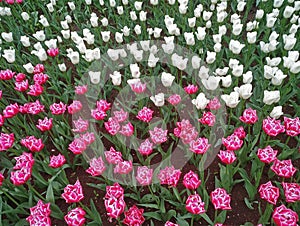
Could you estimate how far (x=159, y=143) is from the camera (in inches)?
98.6

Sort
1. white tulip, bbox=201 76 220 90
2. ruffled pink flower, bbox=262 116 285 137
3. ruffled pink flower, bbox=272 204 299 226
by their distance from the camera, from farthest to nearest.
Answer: white tulip, bbox=201 76 220 90, ruffled pink flower, bbox=262 116 285 137, ruffled pink flower, bbox=272 204 299 226

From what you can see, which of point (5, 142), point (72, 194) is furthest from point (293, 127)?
point (5, 142)

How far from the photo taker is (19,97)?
377 cm

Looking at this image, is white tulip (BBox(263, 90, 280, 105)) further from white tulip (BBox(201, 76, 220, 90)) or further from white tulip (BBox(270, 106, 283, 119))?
white tulip (BBox(201, 76, 220, 90))

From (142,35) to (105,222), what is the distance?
2.54 meters

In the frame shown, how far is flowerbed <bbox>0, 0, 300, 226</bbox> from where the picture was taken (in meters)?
2.23

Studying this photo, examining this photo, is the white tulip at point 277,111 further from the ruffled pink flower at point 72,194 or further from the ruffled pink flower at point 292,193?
the ruffled pink flower at point 72,194

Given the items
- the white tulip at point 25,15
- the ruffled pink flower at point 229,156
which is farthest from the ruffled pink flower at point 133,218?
the white tulip at point 25,15

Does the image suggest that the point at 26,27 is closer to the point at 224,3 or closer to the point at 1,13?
the point at 1,13

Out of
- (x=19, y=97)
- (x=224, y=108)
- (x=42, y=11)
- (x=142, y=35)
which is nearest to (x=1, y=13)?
(x=42, y=11)

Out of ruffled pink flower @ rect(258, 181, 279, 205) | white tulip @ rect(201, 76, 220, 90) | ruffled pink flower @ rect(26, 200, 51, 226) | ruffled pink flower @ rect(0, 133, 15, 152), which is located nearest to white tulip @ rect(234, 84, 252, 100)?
white tulip @ rect(201, 76, 220, 90)

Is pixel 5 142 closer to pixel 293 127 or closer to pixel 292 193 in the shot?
pixel 292 193

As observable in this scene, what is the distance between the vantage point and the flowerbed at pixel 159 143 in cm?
223

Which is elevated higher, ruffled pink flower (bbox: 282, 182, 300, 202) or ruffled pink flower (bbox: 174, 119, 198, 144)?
ruffled pink flower (bbox: 174, 119, 198, 144)
